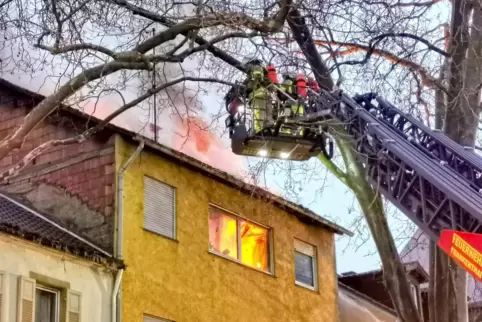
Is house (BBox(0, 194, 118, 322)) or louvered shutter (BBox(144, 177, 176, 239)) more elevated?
louvered shutter (BBox(144, 177, 176, 239))

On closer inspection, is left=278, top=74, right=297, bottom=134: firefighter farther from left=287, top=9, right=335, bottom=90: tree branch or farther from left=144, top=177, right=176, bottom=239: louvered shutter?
left=144, top=177, right=176, bottom=239: louvered shutter

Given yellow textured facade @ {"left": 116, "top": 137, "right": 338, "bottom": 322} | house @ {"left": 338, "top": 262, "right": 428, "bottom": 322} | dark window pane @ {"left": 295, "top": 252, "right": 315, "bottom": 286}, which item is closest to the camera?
yellow textured facade @ {"left": 116, "top": 137, "right": 338, "bottom": 322}

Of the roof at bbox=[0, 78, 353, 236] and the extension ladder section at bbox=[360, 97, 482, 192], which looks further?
the roof at bbox=[0, 78, 353, 236]

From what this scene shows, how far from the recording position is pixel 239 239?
66.6 ft

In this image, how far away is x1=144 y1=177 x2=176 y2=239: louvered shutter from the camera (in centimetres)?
1786

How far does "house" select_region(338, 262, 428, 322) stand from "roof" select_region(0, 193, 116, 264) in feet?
34.7

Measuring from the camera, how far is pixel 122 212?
17078mm

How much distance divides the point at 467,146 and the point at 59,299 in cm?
714

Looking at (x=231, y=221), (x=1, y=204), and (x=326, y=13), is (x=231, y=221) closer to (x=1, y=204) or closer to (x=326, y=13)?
(x=1, y=204)

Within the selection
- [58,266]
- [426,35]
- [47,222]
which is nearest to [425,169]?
[426,35]

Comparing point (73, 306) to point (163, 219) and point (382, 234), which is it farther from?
point (382, 234)

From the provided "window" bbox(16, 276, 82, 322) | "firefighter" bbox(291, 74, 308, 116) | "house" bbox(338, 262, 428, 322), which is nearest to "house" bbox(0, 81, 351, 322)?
"window" bbox(16, 276, 82, 322)

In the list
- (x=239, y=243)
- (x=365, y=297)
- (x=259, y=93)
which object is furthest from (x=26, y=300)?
(x=365, y=297)

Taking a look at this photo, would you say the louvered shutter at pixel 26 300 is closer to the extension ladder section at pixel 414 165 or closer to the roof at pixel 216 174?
the roof at pixel 216 174
